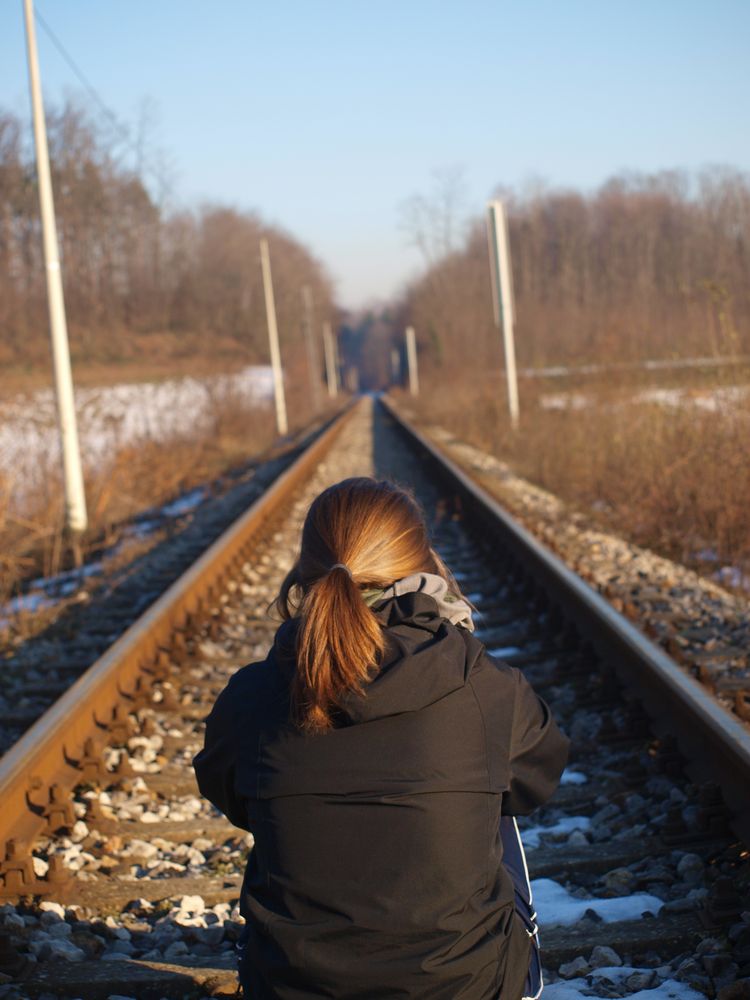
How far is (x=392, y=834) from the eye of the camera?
6.40 feet

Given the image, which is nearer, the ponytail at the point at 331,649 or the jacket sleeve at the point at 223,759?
the ponytail at the point at 331,649

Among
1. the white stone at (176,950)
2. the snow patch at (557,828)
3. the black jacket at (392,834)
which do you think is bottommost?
the snow patch at (557,828)

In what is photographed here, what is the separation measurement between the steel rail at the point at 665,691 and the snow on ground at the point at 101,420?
18.2ft

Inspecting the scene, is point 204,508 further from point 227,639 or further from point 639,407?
point 227,639

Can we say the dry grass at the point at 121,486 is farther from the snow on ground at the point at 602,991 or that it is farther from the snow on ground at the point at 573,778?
the snow on ground at the point at 602,991

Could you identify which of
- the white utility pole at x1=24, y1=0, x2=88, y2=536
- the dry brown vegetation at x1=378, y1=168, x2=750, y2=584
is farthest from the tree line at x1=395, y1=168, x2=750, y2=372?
the white utility pole at x1=24, y1=0, x2=88, y2=536

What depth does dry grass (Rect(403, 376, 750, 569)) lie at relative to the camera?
340 inches

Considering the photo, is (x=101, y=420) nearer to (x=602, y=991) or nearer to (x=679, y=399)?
(x=679, y=399)

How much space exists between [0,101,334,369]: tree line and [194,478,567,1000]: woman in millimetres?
33077

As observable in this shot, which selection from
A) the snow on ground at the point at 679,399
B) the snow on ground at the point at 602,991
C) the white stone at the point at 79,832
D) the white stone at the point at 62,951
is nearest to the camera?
the snow on ground at the point at 602,991

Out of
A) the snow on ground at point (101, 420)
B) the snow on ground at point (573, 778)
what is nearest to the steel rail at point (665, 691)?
the snow on ground at point (573, 778)

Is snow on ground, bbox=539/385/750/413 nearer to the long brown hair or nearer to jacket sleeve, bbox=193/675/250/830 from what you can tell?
the long brown hair

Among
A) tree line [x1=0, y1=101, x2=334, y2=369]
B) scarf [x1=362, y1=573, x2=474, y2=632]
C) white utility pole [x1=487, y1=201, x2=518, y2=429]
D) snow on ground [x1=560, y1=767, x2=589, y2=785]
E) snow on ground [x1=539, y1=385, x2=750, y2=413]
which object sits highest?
tree line [x1=0, y1=101, x2=334, y2=369]

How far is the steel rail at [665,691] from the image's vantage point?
3305 mm
